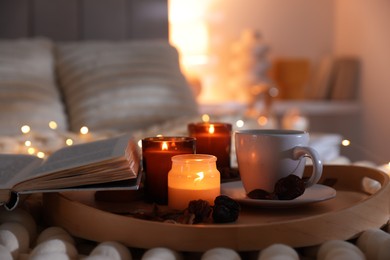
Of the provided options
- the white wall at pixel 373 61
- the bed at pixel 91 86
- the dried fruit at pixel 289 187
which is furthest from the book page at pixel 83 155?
the white wall at pixel 373 61

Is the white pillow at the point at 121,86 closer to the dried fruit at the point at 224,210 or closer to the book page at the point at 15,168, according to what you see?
the book page at the point at 15,168

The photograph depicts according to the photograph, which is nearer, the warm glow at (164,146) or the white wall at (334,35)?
the warm glow at (164,146)

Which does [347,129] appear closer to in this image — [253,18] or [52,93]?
[253,18]

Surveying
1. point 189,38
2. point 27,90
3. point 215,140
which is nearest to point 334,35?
point 189,38

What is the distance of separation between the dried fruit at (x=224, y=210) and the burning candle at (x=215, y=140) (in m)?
0.27

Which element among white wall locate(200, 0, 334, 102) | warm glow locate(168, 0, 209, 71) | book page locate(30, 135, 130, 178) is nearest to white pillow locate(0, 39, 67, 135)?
book page locate(30, 135, 130, 178)

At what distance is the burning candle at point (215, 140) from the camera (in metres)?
0.92

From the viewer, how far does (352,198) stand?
31.6 inches

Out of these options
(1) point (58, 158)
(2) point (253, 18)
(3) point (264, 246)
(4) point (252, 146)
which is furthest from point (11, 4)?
(3) point (264, 246)

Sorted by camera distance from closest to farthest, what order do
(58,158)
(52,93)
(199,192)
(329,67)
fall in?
(199,192) → (58,158) → (52,93) → (329,67)

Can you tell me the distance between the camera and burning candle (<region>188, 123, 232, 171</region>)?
917 millimetres

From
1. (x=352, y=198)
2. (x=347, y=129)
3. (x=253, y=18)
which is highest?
(x=253, y=18)

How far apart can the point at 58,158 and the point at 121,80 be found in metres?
1.02

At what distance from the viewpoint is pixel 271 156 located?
71 cm
